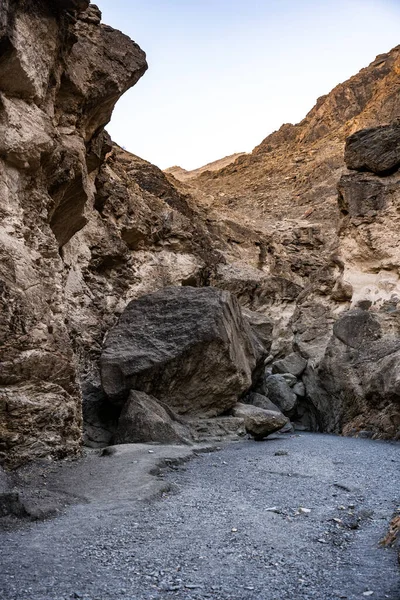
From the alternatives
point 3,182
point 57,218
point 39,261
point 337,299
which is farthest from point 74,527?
point 337,299

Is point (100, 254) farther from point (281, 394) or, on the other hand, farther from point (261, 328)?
point (281, 394)

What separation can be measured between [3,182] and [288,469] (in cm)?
602

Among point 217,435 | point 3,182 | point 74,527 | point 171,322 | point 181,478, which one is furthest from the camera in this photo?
point 171,322

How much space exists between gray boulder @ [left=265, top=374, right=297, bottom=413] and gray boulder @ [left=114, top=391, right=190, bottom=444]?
5.60 metres

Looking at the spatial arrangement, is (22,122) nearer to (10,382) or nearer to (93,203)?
(10,382)

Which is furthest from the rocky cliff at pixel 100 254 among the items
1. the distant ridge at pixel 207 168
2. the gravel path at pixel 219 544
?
the distant ridge at pixel 207 168

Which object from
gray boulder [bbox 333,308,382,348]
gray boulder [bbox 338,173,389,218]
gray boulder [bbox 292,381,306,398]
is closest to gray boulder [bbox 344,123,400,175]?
gray boulder [bbox 338,173,389,218]

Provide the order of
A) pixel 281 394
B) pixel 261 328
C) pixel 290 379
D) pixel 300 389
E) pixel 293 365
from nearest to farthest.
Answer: pixel 281 394
pixel 300 389
pixel 290 379
pixel 293 365
pixel 261 328

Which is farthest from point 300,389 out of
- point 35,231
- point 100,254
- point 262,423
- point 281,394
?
point 35,231

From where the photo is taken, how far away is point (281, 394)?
1516 centimetres

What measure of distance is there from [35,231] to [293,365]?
35.0 feet

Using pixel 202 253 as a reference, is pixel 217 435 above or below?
below

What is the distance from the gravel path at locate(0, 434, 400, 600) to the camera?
2.95m

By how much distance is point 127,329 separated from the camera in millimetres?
12062
